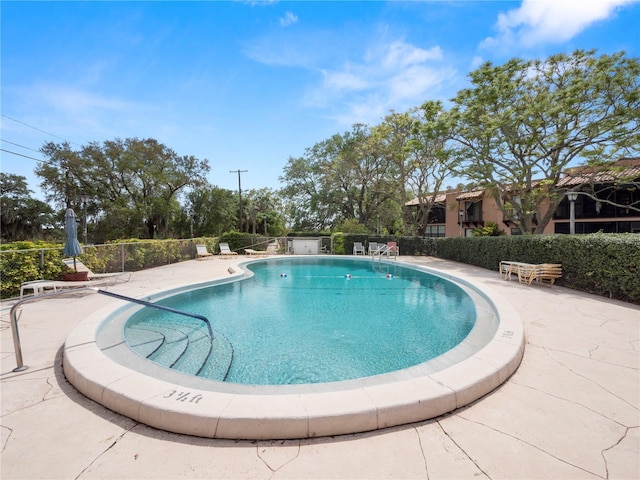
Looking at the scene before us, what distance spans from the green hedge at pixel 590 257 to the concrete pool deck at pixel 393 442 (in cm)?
465

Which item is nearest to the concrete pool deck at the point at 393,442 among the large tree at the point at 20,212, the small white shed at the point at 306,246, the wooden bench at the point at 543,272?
the wooden bench at the point at 543,272

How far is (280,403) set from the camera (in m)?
2.29

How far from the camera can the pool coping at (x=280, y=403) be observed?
212 centimetres

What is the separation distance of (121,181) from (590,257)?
33.2m

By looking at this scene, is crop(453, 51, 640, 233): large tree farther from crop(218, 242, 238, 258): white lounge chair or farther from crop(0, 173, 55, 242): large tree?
crop(0, 173, 55, 242): large tree

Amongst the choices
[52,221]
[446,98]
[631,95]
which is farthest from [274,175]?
[631,95]

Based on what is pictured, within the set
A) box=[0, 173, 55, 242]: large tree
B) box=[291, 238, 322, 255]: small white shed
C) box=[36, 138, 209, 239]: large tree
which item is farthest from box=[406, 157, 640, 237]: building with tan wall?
box=[0, 173, 55, 242]: large tree

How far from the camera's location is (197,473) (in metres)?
1.78

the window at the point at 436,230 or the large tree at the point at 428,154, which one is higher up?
the large tree at the point at 428,154

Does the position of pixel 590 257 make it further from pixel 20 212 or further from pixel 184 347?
pixel 20 212

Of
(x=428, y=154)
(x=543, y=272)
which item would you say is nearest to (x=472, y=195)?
(x=428, y=154)

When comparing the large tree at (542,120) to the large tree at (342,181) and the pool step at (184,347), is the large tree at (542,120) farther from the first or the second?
the pool step at (184,347)

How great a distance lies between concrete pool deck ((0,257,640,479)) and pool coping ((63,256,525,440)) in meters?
0.07

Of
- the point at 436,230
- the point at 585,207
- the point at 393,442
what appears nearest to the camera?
the point at 393,442
